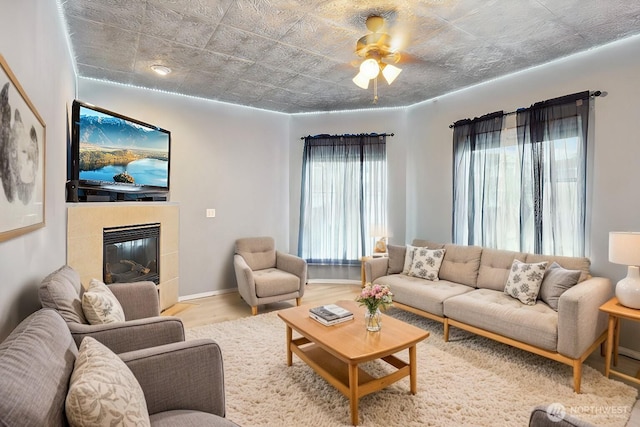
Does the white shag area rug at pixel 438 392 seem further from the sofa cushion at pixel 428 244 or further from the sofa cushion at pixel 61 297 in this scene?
the sofa cushion at pixel 428 244

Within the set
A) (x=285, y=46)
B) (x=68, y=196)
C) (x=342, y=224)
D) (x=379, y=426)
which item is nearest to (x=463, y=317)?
(x=379, y=426)

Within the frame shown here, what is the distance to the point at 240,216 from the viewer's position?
4.73m

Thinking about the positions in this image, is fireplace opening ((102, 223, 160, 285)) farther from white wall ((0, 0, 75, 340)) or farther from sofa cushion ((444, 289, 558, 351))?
sofa cushion ((444, 289, 558, 351))

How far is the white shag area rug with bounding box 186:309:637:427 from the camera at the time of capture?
6.46 feet

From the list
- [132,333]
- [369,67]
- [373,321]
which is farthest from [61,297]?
[369,67]

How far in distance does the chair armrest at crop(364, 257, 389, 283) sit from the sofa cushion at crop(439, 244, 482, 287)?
2.17ft

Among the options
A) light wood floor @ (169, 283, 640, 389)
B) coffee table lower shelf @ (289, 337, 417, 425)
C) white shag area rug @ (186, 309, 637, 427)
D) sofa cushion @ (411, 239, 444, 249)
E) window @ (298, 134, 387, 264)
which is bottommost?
white shag area rug @ (186, 309, 637, 427)

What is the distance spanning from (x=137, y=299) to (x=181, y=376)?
1.29 meters

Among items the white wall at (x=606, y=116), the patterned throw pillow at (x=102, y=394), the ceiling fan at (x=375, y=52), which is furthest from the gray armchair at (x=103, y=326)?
the white wall at (x=606, y=116)

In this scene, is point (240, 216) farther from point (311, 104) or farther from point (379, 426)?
point (379, 426)

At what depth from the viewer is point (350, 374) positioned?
6.31 feet

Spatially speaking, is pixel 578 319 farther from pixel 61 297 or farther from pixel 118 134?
pixel 118 134

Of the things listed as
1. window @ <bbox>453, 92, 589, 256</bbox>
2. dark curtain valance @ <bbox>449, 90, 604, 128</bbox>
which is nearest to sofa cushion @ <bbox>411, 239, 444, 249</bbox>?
window @ <bbox>453, 92, 589, 256</bbox>

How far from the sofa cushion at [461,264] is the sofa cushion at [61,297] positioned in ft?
10.9
